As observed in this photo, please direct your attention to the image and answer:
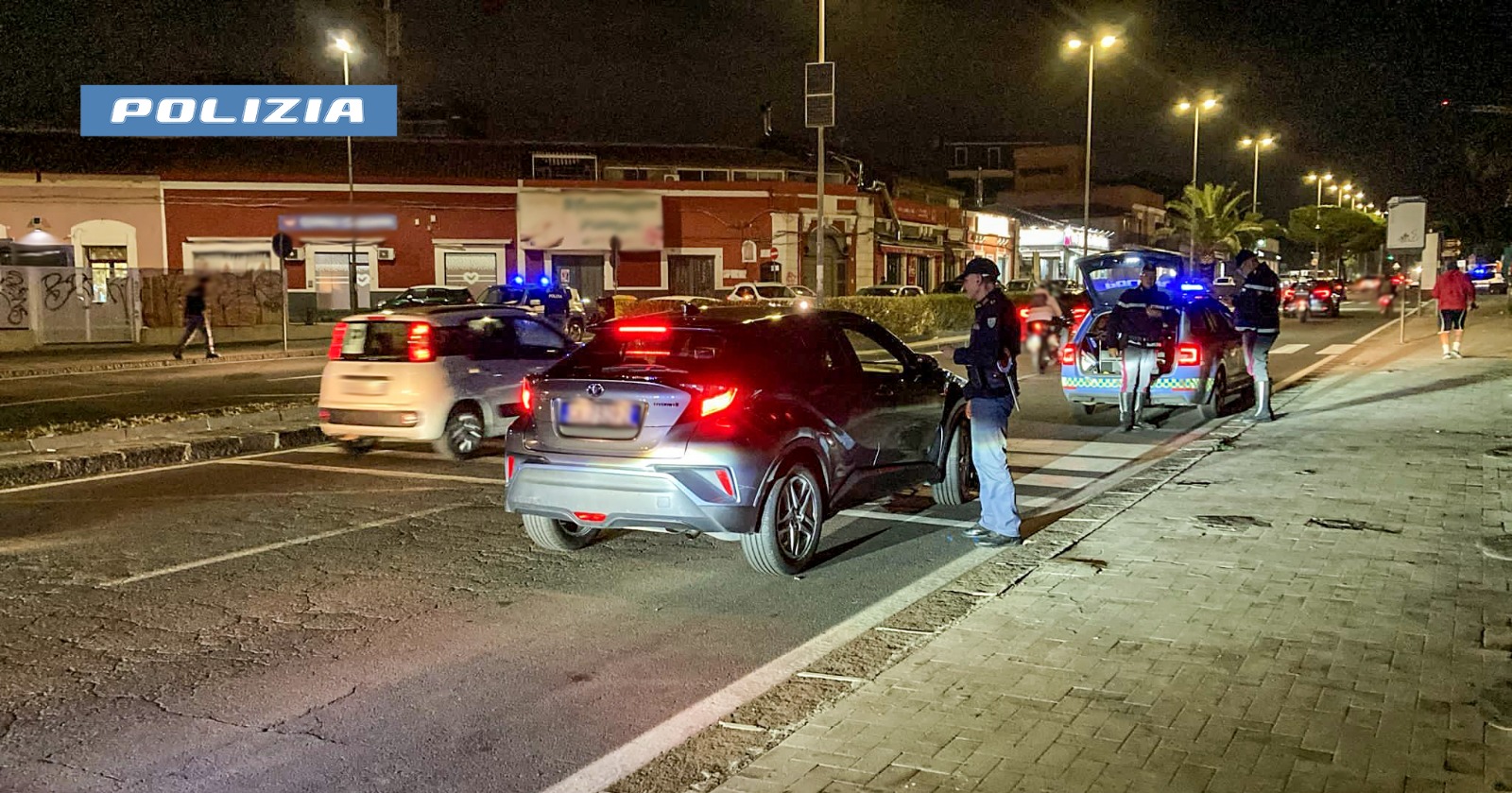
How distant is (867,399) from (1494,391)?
39.2ft

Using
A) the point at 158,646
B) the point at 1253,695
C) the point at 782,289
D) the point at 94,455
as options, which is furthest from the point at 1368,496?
the point at 782,289

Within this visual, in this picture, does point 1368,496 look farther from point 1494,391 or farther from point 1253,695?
point 1494,391

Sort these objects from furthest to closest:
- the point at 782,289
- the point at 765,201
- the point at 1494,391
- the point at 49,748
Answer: the point at 765,201
the point at 782,289
the point at 1494,391
the point at 49,748

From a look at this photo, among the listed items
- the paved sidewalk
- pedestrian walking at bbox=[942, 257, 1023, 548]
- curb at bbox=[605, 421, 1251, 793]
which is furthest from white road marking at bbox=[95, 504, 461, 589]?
the paved sidewalk

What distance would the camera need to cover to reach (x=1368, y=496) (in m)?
8.77

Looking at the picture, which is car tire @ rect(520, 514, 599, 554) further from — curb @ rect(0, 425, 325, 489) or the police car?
the police car

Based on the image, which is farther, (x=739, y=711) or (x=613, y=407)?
(x=613, y=407)

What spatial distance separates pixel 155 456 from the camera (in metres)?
11.6

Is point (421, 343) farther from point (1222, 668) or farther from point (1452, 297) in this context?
point (1452, 297)

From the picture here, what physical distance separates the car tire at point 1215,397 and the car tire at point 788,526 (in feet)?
26.4

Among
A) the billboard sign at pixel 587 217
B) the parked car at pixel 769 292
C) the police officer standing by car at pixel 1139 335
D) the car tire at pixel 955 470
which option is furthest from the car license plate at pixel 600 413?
the billboard sign at pixel 587 217

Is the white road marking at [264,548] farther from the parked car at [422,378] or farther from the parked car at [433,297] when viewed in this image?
the parked car at [433,297]

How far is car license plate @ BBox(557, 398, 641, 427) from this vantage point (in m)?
6.68

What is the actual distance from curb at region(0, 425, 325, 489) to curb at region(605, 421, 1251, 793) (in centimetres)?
845
